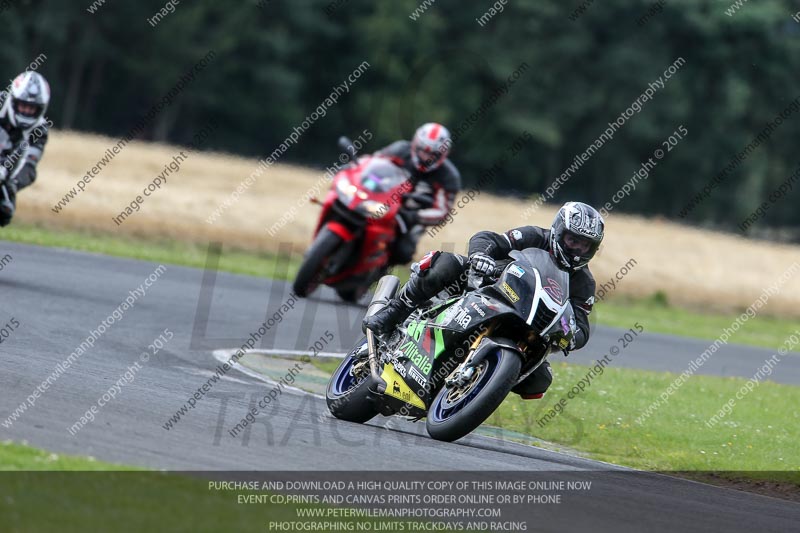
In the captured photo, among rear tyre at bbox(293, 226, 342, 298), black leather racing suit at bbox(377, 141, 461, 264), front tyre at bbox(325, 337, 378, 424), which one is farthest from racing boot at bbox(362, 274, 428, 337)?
black leather racing suit at bbox(377, 141, 461, 264)

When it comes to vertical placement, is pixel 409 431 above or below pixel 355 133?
above

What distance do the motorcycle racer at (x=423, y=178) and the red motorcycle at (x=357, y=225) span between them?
0.38 ft

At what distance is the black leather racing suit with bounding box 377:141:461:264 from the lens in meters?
16.0

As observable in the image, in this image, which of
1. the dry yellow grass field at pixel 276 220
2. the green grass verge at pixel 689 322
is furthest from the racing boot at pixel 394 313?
the dry yellow grass field at pixel 276 220

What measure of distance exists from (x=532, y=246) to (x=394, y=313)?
1022 millimetres

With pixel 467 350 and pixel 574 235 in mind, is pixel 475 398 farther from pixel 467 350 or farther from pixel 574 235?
pixel 574 235

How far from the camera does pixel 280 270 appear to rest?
74.2 feet

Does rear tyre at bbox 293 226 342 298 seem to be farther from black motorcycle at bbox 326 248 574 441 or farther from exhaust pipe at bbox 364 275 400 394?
black motorcycle at bbox 326 248 574 441

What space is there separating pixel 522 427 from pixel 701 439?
1468 millimetres

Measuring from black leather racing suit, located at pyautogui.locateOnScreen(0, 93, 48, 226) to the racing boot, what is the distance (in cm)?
585
